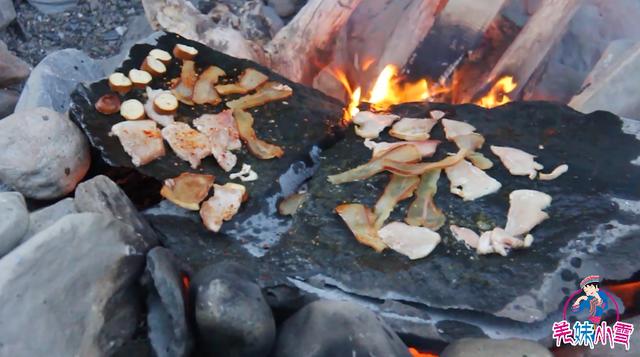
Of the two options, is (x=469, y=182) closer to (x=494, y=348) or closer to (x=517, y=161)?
(x=517, y=161)

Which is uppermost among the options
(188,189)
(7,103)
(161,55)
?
(161,55)

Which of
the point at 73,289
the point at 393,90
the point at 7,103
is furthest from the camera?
the point at 393,90

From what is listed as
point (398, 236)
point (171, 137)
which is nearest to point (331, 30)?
point (171, 137)

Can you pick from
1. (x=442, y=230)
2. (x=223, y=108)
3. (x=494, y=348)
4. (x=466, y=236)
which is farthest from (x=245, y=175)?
(x=494, y=348)

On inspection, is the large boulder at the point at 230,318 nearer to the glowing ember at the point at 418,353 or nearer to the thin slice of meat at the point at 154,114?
the glowing ember at the point at 418,353

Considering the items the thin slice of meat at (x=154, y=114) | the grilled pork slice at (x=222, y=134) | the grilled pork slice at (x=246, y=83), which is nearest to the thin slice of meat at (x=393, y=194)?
the grilled pork slice at (x=222, y=134)

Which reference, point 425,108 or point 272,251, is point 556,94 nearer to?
point 425,108
